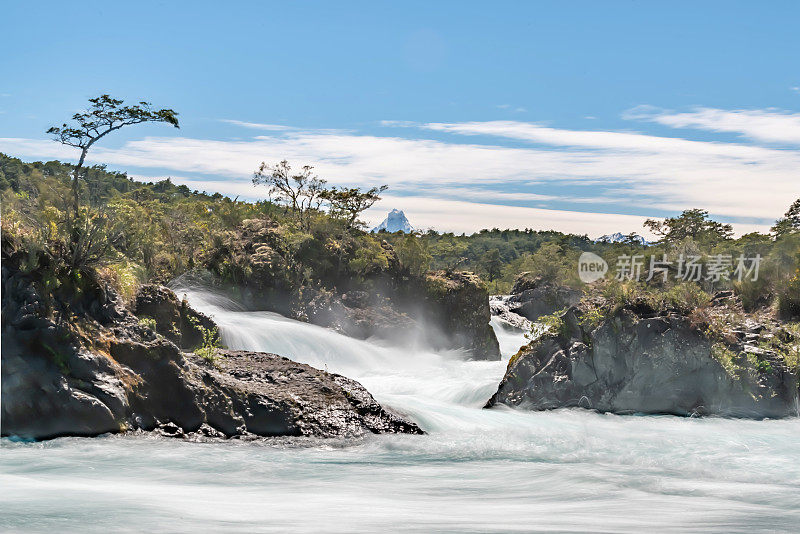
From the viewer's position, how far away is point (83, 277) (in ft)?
32.6

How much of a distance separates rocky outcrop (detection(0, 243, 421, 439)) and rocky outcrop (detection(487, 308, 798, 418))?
3960mm

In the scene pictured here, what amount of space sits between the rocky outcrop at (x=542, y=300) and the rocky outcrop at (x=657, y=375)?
25975 millimetres

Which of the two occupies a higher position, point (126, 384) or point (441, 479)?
point (126, 384)

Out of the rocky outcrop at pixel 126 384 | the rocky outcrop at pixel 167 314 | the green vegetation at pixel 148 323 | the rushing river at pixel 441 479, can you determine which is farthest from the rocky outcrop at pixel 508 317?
the rocky outcrop at pixel 126 384

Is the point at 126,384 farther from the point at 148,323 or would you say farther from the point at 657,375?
the point at 657,375

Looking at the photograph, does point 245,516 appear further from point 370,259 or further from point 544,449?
point 370,259

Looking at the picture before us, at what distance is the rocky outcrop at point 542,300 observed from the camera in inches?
1572

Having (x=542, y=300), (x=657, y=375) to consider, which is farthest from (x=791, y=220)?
(x=657, y=375)

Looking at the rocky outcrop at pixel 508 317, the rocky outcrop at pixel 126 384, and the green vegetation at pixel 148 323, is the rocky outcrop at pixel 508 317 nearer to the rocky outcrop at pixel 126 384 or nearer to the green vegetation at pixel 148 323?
the green vegetation at pixel 148 323

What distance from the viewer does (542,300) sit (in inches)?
1588

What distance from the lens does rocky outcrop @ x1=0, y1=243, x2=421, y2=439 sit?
8820 millimetres

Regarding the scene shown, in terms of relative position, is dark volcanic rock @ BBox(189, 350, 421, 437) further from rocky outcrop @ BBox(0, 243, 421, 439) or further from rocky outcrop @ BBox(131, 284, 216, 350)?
rocky outcrop @ BBox(131, 284, 216, 350)

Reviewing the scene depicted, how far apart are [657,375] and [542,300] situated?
89.8ft

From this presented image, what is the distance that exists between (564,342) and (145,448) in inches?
307
